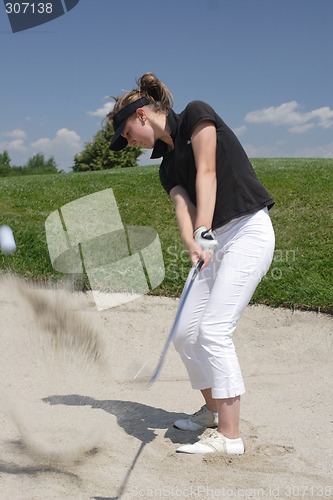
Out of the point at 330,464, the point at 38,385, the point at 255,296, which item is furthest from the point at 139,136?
the point at 255,296

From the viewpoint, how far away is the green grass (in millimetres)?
6766

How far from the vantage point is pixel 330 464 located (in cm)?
352

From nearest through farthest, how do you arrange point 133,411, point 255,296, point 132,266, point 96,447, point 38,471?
point 38,471
point 96,447
point 133,411
point 255,296
point 132,266

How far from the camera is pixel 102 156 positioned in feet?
123

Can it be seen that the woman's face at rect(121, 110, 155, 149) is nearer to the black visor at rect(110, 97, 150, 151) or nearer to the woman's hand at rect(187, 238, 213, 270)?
the black visor at rect(110, 97, 150, 151)

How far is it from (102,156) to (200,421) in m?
34.5

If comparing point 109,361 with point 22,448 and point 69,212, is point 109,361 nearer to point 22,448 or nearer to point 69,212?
point 22,448

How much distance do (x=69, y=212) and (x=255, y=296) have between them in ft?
11.5

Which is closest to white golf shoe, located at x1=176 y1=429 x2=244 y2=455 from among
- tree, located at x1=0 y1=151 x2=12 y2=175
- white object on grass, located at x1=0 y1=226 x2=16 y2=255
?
white object on grass, located at x1=0 y1=226 x2=16 y2=255

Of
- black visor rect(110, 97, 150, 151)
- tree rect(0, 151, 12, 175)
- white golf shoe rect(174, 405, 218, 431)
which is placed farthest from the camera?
tree rect(0, 151, 12, 175)

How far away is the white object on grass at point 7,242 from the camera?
7297 millimetres

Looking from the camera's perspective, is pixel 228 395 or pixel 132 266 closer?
pixel 228 395

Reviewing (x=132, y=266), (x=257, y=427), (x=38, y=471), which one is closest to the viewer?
(x=38, y=471)

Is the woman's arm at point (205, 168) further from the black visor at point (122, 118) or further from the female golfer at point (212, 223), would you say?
the black visor at point (122, 118)
